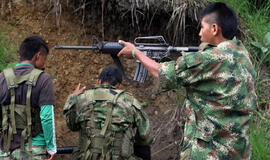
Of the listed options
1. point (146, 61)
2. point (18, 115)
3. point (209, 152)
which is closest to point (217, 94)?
point (209, 152)

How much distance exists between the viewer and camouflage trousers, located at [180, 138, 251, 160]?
2.37 m

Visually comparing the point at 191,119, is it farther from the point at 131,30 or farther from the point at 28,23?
the point at 28,23

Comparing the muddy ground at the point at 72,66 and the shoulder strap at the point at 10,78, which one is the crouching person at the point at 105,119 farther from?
the muddy ground at the point at 72,66

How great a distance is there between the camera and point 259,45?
5.09 meters

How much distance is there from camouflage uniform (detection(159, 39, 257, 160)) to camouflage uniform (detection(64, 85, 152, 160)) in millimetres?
1277

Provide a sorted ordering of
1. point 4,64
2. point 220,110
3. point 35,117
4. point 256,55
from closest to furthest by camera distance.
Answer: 1. point 220,110
2. point 35,117
3. point 4,64
4. point 256,55

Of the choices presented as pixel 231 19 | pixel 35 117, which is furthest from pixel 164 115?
pixel 231 19

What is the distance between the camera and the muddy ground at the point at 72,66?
5148 millimetres

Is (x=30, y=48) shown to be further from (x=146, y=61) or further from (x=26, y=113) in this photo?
(x=146, y=61)

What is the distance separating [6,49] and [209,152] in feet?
11.5

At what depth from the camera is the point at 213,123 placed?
236cm

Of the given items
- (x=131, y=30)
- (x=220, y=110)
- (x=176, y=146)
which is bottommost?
(x=176, y=146)

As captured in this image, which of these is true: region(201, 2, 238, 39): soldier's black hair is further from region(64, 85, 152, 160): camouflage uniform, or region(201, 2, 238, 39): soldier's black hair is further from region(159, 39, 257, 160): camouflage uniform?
region(64, 85, 152, 160): camouflage uniform

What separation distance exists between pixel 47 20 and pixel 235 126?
3.91 m
